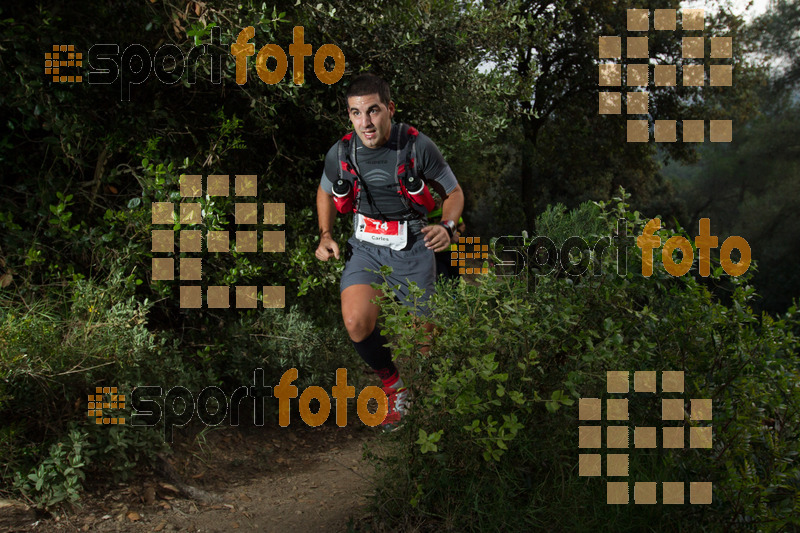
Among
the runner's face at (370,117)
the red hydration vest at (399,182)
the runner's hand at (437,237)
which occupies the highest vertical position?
the runner's face at (370,117)

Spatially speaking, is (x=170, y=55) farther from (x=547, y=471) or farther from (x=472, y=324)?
(x=547, y=471)

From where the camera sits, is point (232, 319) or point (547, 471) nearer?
point (547, 471)

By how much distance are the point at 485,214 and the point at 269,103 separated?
1863cm

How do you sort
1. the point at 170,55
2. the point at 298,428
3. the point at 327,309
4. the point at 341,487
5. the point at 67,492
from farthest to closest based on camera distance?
1. the point at 327,309
2. the point at 298,428
3. the point at 170,55
4. the point at 341,487
5. the point at 67,492

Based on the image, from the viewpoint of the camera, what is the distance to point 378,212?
5.14 m

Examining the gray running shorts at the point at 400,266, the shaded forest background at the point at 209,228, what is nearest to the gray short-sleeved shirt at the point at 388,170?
the gray running shorts at the point at 400,266

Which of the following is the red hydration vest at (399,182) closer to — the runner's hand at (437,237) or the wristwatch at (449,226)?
the wristwatch at (449,226)

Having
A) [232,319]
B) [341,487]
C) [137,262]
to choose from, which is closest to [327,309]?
[232,319]

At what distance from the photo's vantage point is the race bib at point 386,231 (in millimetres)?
5172

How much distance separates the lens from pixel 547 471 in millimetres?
3787

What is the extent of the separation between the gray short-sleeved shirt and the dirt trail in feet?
6.07

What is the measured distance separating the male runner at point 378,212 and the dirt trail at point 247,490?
0.81 m

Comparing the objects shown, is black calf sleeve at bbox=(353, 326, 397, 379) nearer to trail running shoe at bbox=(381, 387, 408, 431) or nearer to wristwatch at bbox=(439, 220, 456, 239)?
trail running shoe at bbox=(381, 387, 408, 431)

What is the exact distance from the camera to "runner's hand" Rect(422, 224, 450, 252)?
15.2 feet
